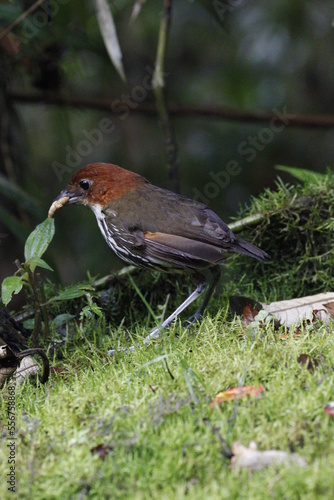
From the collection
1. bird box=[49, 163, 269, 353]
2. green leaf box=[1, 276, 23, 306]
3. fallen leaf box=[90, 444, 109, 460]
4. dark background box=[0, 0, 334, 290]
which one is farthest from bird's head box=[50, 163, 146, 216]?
fallen leaf box=[90, 444, 109, 460]

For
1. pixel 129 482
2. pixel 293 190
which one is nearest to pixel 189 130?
pixel 293 190

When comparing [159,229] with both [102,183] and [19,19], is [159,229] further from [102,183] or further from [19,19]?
[19,19]

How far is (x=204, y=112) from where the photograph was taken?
6.02 meters

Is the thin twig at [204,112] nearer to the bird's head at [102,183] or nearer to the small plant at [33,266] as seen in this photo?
the bird's head at [102,183]

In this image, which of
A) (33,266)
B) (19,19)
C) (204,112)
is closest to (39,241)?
(33,266)

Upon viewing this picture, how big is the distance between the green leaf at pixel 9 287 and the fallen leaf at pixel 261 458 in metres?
1.50

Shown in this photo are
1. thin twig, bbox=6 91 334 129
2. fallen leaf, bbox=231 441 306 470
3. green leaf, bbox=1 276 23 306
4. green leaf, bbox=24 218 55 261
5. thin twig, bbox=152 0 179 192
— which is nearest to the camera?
fallen leaf, bbox=231 441 306 470

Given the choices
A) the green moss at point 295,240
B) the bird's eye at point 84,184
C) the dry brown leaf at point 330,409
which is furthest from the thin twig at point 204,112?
the dry brown leaf at point 330,409

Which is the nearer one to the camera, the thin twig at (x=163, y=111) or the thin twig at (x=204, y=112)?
the thin twig at (x=163, y=111)

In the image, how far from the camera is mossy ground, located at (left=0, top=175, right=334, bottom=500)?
190 cm

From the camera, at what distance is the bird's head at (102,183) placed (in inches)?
156

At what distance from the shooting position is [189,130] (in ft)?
22.8

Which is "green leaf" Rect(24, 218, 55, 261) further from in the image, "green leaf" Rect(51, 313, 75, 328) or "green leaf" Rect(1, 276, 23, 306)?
"green leaf" Rect(51, 313, 75, 328)

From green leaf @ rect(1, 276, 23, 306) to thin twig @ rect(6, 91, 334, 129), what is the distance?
10.0ft
